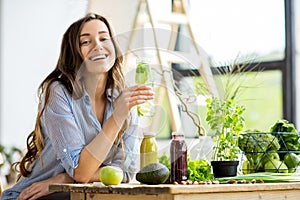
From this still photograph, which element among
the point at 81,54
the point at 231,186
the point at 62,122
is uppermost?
the point at 81,54

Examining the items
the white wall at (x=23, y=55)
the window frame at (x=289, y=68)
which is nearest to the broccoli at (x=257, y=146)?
the window frame at (x=289, y=68)

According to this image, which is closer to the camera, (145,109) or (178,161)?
(178,161)

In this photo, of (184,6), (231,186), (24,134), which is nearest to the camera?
(231,186)

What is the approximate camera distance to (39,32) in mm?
5379

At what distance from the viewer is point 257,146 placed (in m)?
2.31

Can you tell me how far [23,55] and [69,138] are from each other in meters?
3.16

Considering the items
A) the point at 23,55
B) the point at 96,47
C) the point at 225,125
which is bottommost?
the point at 225,125

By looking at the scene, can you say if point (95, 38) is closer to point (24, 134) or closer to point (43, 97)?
point (43, 97)

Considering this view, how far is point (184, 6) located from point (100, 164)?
1868 millimetres

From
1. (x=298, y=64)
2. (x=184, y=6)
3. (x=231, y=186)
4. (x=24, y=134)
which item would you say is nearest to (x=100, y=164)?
(x=231, y=186)

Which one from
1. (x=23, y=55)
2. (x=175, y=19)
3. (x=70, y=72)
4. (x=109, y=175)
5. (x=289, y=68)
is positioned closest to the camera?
(x=109, y=175)

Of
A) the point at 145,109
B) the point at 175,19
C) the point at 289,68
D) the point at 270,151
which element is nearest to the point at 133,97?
the point at 145,109

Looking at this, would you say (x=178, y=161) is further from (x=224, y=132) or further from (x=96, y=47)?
(x=96, y=47)

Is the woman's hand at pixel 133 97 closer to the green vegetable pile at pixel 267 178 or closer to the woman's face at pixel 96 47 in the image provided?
the woman's face at pixel 96 47
